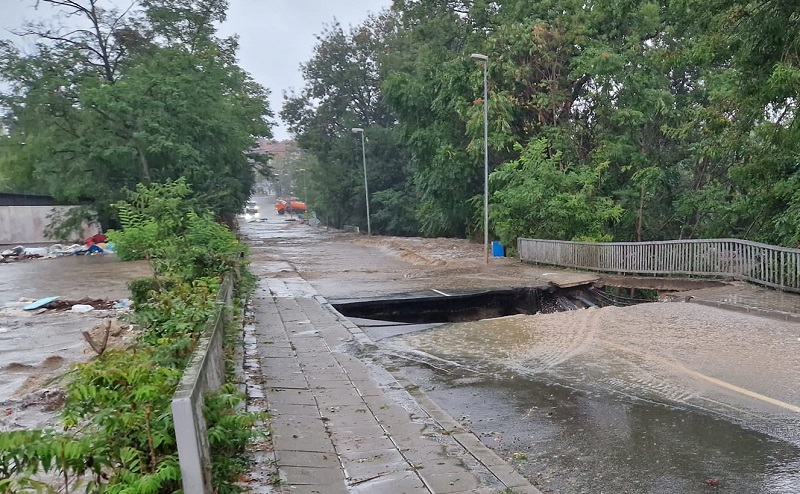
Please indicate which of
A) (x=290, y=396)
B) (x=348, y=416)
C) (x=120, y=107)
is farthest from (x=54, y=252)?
(x=348, y=416)

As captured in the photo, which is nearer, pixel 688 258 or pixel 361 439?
pixel 361 439

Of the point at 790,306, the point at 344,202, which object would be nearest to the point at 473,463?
the point at 790,306

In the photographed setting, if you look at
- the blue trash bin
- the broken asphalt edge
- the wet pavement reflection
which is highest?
the blue trash bin

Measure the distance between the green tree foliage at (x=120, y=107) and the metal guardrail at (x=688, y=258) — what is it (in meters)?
16.3

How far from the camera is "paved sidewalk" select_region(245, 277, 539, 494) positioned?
458cm

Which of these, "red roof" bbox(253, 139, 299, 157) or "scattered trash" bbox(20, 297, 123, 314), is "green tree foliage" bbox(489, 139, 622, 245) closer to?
"scattered trash" bbox(20, 297, 123, 314)

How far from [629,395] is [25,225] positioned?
40.7 metres

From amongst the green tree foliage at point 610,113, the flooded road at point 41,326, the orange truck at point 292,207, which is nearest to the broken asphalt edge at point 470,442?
the flooded road at point 41,326

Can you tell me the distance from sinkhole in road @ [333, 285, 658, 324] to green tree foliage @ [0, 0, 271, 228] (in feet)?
51.2

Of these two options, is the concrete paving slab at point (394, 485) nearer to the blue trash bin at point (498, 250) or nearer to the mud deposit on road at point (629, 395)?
the mud deposit on road at point (629, 395)

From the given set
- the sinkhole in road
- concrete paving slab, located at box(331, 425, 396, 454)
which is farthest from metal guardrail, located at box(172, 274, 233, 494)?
the sinkhole in road

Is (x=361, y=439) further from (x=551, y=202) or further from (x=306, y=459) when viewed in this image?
(x=551, y=202)

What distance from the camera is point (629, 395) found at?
689cm

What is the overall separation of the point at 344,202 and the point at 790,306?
49.7 metres
